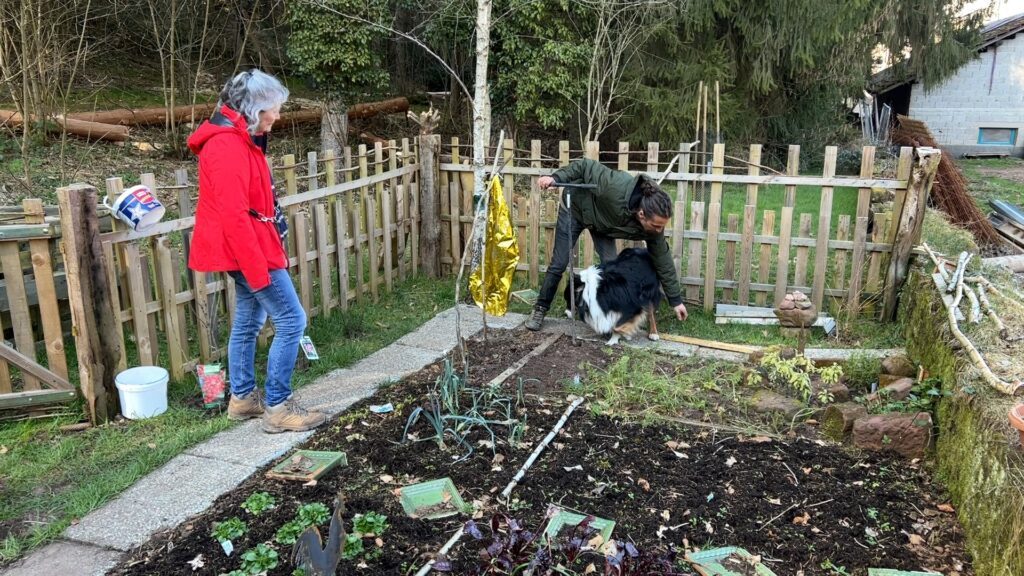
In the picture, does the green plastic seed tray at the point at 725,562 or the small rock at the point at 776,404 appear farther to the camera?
the small rock at the point at 776,404

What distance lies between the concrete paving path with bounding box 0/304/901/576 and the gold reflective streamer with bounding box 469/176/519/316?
0.69 meters

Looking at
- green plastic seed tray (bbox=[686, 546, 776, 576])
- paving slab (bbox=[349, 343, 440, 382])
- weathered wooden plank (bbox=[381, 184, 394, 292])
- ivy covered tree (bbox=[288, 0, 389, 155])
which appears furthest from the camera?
ivy covered tree (bbox=[288, 0, 389, 155])

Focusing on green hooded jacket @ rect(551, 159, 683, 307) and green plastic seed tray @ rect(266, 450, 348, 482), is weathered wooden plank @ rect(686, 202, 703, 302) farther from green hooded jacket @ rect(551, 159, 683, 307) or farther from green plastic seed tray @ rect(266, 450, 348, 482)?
green plastic seed tray @ rect(266, 450, 348, 482)

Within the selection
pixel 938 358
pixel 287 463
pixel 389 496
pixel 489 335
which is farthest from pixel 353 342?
pixel 938 358

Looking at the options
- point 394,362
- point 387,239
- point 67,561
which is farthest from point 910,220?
point 67,561

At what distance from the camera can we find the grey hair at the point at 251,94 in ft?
11.5

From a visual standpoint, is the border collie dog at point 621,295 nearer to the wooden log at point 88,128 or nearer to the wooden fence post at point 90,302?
the wooden fence post at point 90,302

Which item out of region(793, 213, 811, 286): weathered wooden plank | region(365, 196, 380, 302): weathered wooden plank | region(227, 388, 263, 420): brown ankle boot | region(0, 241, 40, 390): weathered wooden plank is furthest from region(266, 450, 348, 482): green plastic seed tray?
region(793, 213, 811, 286): weathered wooden plank

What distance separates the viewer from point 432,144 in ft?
22.2

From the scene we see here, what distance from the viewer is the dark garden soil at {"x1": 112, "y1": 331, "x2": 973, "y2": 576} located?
9.41 feet

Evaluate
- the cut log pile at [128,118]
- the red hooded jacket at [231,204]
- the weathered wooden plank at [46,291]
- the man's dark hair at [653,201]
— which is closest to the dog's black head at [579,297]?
the man's dark hair at [653,201]

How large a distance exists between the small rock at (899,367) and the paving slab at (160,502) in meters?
3.65

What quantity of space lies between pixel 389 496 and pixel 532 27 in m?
9.81

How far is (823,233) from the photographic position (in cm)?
590
